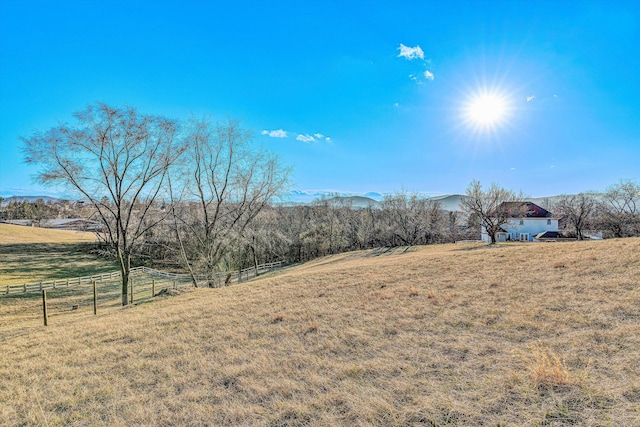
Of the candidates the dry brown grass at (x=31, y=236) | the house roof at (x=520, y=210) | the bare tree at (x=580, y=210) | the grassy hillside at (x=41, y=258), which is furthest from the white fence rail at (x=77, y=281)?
the bare tree at (x=580, y=210)

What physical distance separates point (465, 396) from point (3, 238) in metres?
59.4

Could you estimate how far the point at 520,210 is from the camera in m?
32.0

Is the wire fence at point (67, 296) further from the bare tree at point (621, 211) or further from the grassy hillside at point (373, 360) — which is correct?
the bare tree at point (621, 211)

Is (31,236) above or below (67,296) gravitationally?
above

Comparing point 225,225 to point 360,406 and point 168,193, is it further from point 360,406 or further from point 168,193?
point 360,406

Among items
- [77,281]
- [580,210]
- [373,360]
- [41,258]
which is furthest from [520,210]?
[41,258]

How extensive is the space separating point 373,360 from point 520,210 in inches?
1388

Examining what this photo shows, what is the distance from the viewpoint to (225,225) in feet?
60.1

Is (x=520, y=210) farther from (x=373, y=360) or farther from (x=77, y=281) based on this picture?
(x=77, y=281)

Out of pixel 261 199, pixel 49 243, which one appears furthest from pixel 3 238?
pixel 261 199

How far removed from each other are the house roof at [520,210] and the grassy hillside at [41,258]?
3878 centimetres

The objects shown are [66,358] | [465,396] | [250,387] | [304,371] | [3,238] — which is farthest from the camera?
[3,238]

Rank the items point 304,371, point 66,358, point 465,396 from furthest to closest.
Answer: point 66,358, point 304,371, point 465,396

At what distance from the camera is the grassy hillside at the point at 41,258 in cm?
2742
